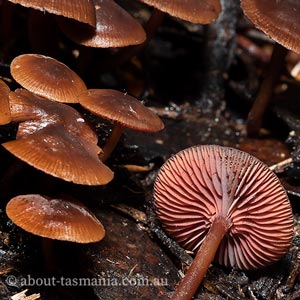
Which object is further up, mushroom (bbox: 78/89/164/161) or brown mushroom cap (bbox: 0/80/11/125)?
mushroom (bbox: 78/89/164/161)

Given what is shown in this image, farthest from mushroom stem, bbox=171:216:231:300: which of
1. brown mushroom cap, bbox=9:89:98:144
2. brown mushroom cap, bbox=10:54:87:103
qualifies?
brown mushroom cap, bbox=10:54:87:103

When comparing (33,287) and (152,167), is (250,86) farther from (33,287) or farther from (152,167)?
(33,287)

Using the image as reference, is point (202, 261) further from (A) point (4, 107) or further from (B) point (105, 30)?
(B) point (105, 30)

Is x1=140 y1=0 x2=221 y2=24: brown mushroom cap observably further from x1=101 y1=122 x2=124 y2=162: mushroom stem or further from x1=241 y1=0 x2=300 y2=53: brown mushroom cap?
x1=101 y1=122 x2=124 y2=162: mushroom stem

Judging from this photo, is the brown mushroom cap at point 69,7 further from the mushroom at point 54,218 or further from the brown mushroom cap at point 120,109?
the mushroom at point 54,218

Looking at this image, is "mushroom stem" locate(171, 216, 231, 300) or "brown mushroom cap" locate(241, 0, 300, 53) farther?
"brown mushroom cap" locate(241, 0, 300, 53)

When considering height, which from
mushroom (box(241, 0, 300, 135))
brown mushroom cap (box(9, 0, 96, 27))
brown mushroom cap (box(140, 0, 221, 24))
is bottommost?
brown mushroom cap (box(9, 0, 96, 27))

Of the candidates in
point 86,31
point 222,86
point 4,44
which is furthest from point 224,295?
point 4,44
